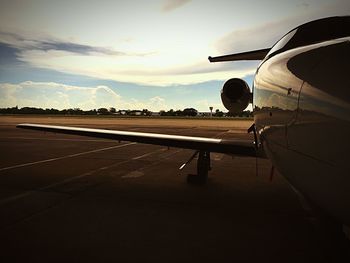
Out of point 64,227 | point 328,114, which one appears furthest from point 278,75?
point 64,227

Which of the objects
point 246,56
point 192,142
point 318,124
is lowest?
point 192,142

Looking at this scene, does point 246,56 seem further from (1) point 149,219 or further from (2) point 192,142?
(1) point 149,219

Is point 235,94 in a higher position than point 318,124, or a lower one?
higher

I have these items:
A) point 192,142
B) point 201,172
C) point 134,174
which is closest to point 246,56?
point 192,142

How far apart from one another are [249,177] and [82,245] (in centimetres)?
467

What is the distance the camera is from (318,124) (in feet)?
5.45

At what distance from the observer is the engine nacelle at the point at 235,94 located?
5523 millimetres

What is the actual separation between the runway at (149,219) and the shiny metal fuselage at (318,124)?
1.42 metres

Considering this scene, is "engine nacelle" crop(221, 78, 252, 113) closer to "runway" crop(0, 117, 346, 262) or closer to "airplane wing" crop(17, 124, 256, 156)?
"airplane wing" crop(17, 124, 256, 156)

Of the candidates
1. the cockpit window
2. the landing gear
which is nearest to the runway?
the landing gear

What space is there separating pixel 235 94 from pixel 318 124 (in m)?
3.97

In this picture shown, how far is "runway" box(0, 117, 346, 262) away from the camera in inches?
118

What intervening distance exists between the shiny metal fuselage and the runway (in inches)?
55.9

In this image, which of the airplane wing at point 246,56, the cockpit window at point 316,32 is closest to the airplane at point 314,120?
the cockpit window at point 316,32
